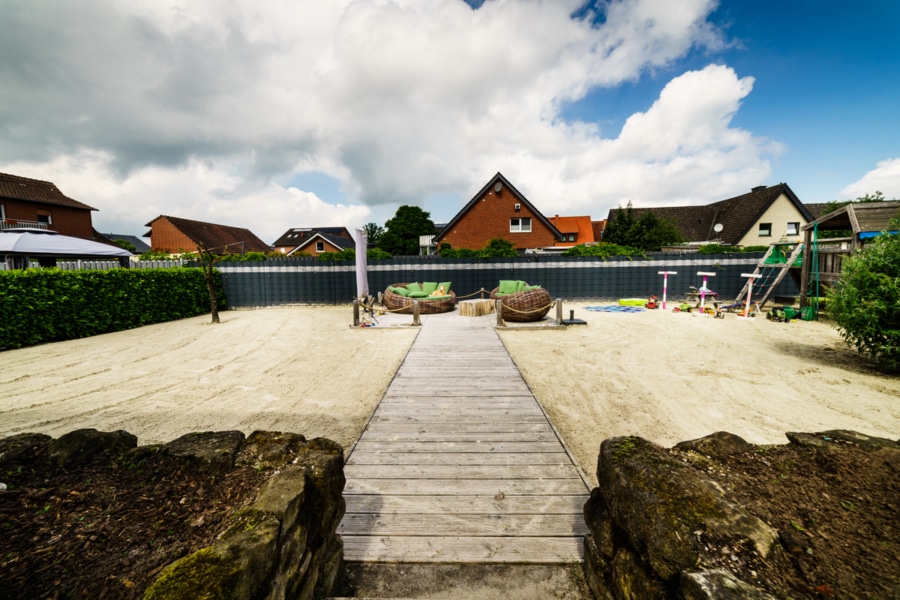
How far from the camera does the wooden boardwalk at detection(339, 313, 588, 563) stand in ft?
7.51

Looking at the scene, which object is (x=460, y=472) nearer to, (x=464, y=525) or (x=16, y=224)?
(x=464, y=525)

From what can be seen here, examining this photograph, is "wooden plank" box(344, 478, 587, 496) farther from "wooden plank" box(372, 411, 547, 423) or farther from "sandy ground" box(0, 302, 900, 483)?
"wooden plank" box(372, 411, 547, 423)

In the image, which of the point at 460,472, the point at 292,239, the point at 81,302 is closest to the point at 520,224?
the point at 81,302

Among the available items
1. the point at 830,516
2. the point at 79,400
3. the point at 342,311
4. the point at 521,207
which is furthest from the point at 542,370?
the point at 521,207

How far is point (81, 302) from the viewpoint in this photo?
29.1 ft

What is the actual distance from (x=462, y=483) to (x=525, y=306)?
25.4 feet

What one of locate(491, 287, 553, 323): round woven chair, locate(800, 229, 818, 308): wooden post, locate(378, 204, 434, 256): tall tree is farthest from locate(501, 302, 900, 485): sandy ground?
locate(378, 204, 434, 256): tall tree

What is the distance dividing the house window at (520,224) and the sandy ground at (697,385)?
48.7 feet

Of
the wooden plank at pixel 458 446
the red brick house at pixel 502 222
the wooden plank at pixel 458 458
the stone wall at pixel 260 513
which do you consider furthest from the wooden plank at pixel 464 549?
the red brick house at pixel 502 222

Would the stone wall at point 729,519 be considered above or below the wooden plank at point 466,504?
above

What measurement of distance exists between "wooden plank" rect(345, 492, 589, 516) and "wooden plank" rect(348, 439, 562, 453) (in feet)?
2.06

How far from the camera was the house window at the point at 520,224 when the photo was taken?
23.3 m

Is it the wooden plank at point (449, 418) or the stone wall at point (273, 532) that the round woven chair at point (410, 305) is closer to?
the wooden plank at point (449, 418)

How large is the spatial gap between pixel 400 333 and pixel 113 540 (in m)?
7.87
